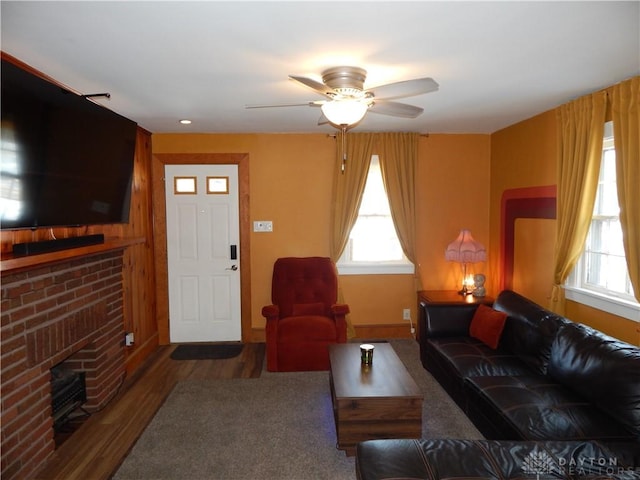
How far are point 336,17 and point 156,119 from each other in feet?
8.54

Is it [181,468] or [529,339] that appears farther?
[529,339]

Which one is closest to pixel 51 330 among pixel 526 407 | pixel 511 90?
pixel 526 407

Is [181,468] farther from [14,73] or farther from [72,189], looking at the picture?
[14,73]

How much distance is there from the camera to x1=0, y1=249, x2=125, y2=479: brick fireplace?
2.19 metres

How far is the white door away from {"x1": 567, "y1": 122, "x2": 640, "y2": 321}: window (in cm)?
341

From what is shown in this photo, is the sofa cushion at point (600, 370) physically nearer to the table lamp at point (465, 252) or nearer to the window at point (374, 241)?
the table lamp at point (465, 252)

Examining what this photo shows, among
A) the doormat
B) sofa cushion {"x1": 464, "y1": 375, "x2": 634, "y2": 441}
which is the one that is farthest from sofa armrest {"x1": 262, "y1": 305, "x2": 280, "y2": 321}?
sofa cushion {"x1": 464, "y1": 375, "x2": 634, "y2": 441}

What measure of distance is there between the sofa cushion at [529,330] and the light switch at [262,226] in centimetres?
255

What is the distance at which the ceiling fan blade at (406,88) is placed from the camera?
2160 millimetres

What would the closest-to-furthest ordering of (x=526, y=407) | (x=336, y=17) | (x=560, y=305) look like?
1. (x=336, y=17)
2. (x=526, y=407)
3. (x=560, y=305)

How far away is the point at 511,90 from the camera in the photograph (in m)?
3.02

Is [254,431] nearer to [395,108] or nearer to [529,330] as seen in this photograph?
[529,330]

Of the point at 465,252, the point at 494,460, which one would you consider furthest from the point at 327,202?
the point at 494,460

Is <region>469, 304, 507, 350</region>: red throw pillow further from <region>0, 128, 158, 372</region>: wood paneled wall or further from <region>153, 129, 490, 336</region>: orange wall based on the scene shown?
<region>0, 128, 158, 372</region>: wood paneled wall
